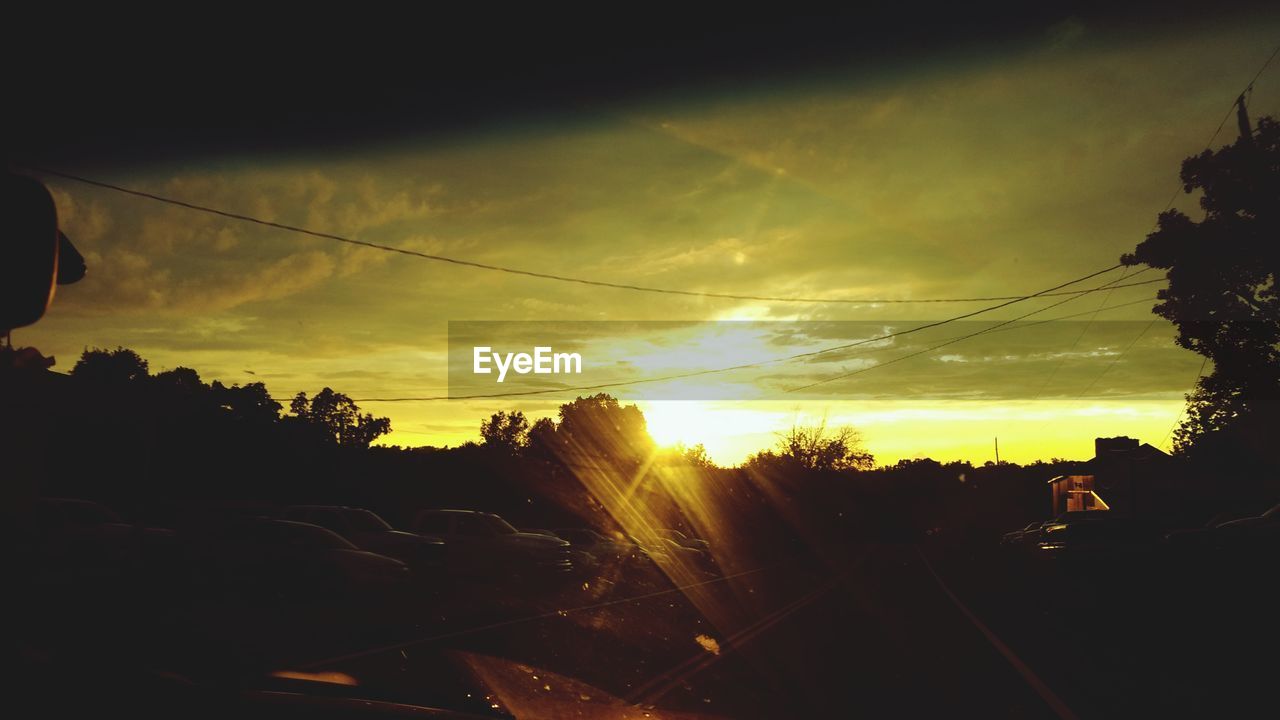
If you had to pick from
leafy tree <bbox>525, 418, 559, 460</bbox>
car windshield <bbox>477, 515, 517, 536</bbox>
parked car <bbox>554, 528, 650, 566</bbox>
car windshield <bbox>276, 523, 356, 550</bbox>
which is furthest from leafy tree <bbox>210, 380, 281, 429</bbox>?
car windshield <bbox>276, 523, 356, 550</bbox>

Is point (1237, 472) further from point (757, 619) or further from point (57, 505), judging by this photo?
point (57, 505)

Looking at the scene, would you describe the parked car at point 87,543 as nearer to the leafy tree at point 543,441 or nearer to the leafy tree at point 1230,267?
the leafy tree at point 1230,267

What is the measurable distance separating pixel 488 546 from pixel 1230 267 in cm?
2391

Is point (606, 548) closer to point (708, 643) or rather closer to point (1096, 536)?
point (1096, 536)

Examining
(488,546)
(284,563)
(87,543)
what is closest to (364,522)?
(488,546)

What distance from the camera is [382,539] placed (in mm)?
20219

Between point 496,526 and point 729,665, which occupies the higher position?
point 496,526

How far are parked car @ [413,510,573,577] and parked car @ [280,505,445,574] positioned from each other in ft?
2.87

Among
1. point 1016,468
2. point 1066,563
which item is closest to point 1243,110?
point 1066,563

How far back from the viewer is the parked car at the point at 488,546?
2153 cm

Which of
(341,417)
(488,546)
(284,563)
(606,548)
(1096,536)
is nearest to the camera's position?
(284,563)

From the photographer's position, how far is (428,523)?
22.8m

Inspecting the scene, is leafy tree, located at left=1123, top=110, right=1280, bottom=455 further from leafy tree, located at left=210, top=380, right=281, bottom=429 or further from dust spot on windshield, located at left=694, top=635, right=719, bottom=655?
leafy tree, located at left=210, top=380, right=281, bottom=429

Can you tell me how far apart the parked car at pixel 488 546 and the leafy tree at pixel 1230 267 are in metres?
20.9
